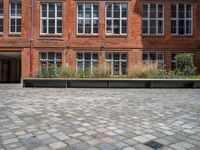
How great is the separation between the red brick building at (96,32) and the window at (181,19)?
0.28 ft

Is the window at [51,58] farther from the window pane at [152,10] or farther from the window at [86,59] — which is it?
the window pane at [152,10]

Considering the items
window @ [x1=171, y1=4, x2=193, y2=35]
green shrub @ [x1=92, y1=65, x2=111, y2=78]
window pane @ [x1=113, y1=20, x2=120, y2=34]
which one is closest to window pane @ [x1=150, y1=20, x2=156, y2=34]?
window @ [x1=171, y1=4, x2=193, y2=35]

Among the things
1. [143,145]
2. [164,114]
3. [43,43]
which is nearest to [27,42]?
[43,43]

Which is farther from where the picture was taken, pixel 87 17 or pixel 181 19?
pixel 181 19

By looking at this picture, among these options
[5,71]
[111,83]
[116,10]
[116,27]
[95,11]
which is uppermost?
[116,10]

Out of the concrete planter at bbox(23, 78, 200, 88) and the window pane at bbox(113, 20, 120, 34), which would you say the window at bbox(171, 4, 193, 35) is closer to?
the window pane at bbox(113, 20, 120, 34)

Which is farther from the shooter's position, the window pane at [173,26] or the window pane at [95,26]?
the window pane at [173,26]

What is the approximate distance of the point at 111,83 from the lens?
1641 centimetres

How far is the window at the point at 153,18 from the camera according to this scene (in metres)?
23.7

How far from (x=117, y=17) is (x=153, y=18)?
123 inches

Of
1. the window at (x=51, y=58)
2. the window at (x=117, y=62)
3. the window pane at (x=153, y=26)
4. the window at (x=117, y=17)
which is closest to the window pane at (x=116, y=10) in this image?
the window at (x=117, y=17)

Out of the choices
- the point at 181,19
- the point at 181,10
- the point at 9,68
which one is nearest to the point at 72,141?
the point at 181,19

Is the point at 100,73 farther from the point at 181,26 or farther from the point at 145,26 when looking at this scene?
the point at 181,26

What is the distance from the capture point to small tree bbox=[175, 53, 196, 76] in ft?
70.0
